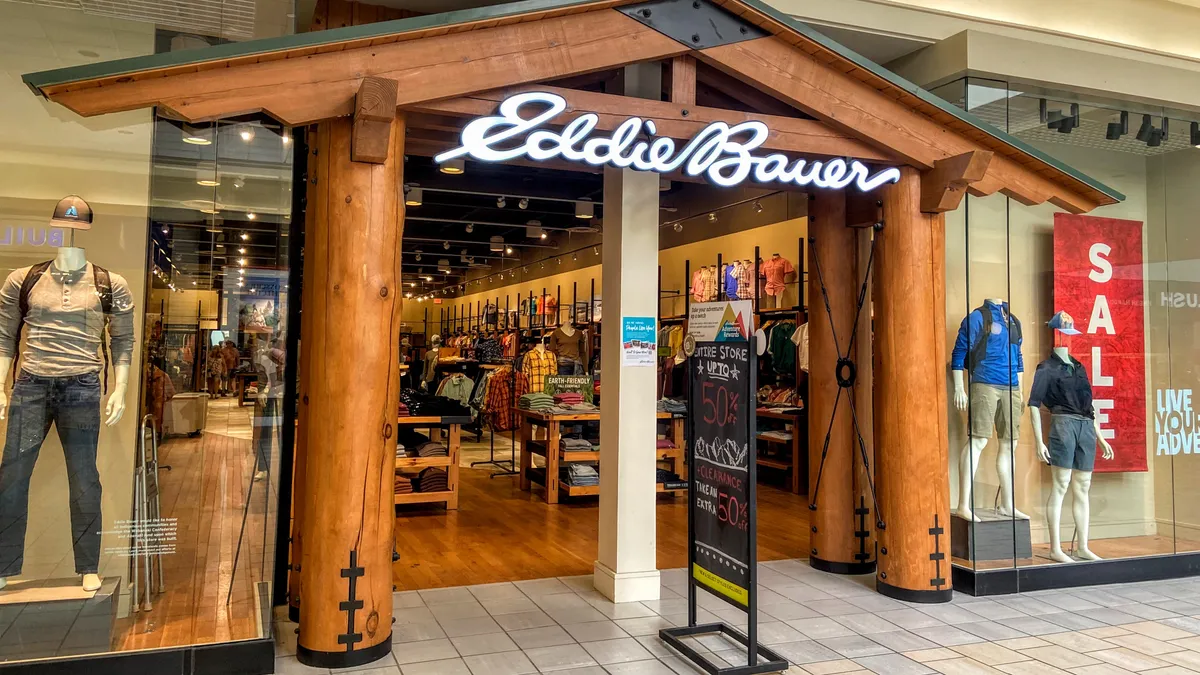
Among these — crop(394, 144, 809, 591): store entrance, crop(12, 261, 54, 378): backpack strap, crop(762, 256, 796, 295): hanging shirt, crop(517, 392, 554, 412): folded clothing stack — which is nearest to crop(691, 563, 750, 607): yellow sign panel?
crop(394, 144, 809, 591): store entrance

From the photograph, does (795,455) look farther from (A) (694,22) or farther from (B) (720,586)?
(A) (694,22)

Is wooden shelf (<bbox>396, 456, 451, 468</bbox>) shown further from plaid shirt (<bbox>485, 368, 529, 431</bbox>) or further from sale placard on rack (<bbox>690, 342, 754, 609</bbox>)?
sale placard on rack (<bbox>690, 342, 754, 609</bbox>)

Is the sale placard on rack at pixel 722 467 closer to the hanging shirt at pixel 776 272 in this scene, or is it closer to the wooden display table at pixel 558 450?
the wooden display table at pixel 558 450

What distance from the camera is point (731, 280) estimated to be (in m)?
9.75

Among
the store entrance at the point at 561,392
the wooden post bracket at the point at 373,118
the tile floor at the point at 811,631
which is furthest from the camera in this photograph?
the store entrance at the point at 561,392

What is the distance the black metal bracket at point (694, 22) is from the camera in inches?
161

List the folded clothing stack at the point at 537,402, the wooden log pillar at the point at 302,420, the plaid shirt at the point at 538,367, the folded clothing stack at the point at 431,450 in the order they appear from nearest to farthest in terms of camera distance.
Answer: the wooden log pillar at the point at 302,420 → the folded clothing stack at the point at 431,450 → the folded clothing stack at the point at 537,402 → the plaid shirt at the point at 538,367

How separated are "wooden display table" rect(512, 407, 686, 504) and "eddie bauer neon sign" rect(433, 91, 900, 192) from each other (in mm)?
3572

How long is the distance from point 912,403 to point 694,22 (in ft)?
8.25

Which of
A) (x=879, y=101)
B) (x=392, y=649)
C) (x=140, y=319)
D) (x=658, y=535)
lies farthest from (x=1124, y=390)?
(x=140, y=319)

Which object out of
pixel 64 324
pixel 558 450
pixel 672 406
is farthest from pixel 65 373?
pixel 672 406

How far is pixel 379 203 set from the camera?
3.63 metres

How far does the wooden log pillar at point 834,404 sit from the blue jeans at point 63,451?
4156 mm

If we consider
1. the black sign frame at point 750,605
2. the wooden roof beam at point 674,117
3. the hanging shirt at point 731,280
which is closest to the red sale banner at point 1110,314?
the wooden roof beam at point 674,117
